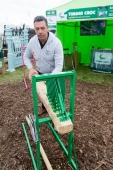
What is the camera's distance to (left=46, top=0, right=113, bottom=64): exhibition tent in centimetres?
601

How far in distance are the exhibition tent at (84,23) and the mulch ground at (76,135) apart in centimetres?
328

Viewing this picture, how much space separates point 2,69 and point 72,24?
497 centimetres

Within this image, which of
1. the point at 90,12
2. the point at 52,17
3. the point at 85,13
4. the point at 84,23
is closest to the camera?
the point at 90,12

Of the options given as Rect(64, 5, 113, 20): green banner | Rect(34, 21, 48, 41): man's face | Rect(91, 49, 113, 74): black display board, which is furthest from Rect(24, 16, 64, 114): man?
Rect(91, 49, 113, 74): black display board

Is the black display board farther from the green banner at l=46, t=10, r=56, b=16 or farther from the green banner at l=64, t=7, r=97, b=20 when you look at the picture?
the green banner at l=46, t=10, r=56, b=16

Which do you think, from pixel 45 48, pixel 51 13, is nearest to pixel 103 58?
pixel 51 13

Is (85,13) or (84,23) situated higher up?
(84,23)

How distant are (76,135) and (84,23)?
24.8ft

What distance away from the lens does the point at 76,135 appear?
10.2 ft

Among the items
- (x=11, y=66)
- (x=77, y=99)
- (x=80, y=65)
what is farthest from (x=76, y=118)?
(x=80, y=65)

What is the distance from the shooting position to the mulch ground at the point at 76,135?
249 cm

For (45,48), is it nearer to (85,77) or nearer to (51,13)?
(85,77)

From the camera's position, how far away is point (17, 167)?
2400 millimetres

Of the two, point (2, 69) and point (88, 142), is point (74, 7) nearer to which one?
point (2, 69)
